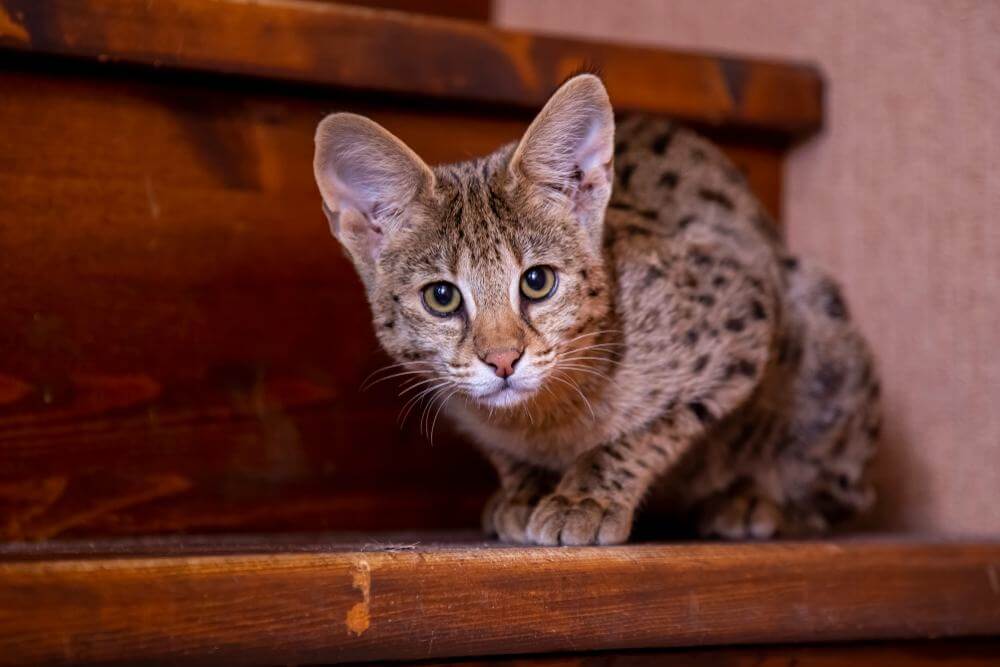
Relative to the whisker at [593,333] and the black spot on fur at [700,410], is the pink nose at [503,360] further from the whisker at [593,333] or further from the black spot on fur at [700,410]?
the black spot on fur at [700,410]

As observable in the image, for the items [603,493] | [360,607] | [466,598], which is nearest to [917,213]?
[603,493]

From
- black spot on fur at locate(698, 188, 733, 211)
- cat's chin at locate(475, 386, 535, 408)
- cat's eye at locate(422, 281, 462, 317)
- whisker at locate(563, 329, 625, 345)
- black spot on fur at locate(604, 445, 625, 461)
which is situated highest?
black spot on fur at locate(698, 188, 733, 211)

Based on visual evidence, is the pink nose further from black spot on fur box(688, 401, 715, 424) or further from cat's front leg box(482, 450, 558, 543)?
black spot on fur box(688, 401, 715, 424)

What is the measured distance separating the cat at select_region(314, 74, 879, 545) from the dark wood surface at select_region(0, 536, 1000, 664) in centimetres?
18

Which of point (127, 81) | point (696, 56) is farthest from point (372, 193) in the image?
point (696, 56)

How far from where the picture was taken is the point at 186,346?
1.91 meters

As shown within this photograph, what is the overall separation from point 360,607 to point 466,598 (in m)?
0.14

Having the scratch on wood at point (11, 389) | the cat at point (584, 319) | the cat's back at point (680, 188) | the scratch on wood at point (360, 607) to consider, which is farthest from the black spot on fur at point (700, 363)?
the scratch on wood at point (11, 389)

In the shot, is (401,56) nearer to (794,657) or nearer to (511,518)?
(511,518)

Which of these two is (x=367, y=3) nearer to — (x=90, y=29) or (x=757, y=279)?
(x=90, y=29)

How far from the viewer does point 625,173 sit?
1.99 m

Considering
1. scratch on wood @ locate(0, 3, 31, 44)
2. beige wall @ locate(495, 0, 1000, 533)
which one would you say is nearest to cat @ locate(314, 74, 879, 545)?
beige wall @ locate(495, 0, 1000, 533)

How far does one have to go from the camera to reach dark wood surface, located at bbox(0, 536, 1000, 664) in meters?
1.15

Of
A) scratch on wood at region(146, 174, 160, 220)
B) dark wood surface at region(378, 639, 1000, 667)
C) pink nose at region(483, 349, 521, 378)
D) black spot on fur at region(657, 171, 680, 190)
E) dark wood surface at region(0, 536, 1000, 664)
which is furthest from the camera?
black spot on fur at region(657, 171, 680, 190)
